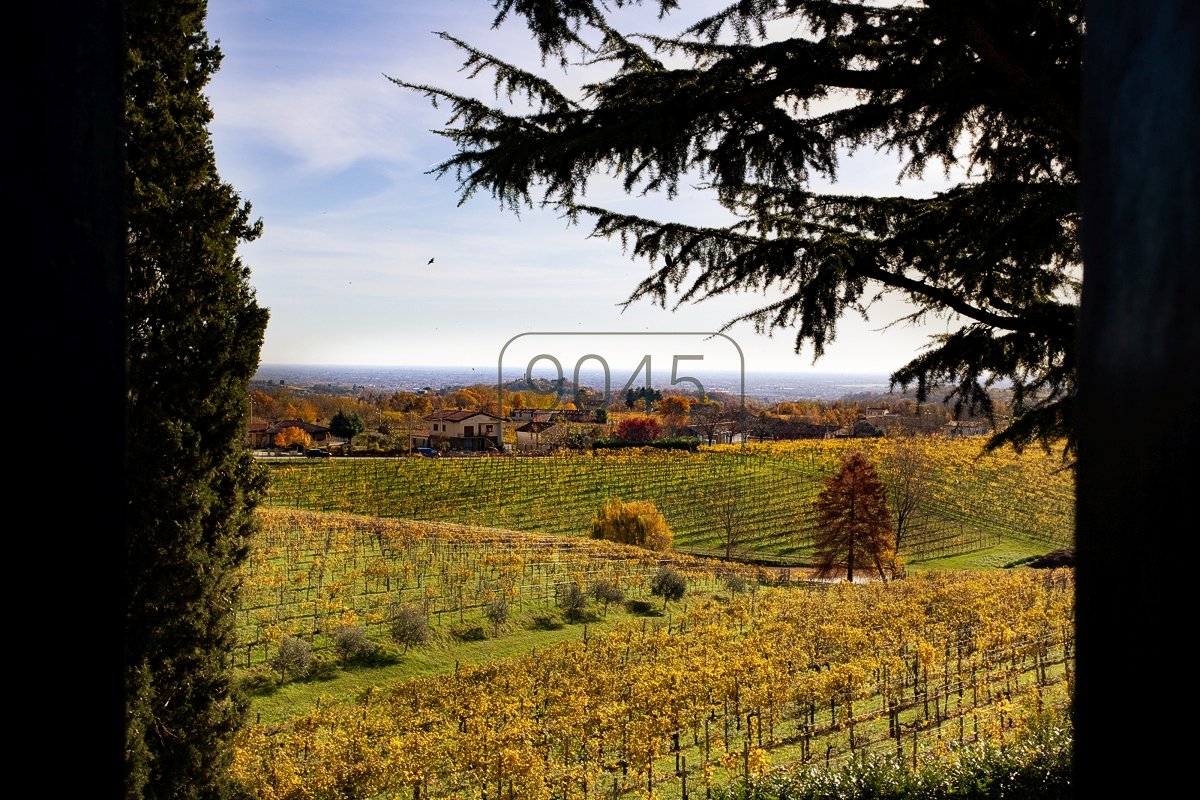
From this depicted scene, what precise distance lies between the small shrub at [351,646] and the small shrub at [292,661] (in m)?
0.83

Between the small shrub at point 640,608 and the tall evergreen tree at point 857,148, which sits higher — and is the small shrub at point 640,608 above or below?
below

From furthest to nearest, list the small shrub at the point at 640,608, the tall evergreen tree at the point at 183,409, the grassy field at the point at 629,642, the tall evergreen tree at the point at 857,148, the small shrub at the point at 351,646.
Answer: the small shrub at the point at 640,608
the small shrub at the point at 351,646
the grassy field at the point at 629,642
the tall evergreen tree at the point at 183,409
the tall evergreen tree at the point at 857,148

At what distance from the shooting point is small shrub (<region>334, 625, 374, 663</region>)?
1376 cm

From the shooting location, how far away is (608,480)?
36156 millimetres

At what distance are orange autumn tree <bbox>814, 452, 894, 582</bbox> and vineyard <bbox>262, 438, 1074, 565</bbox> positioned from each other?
10.4 feet

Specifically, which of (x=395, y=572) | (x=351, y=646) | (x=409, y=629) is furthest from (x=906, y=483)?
(x=351, y=646)

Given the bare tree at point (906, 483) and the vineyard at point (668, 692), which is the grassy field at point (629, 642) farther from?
the bare tree at point (906, 483)

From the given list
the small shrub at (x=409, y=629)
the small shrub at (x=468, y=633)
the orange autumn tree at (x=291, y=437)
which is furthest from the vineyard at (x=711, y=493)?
the small shrub at (x=409, y=629)

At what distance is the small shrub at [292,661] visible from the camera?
12.7 m

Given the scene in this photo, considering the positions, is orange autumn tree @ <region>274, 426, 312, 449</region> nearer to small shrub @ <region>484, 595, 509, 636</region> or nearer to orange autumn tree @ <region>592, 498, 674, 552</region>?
orange autumn tree @ <region>592, 498, 674, 552</region>

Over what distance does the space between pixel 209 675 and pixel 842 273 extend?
20.5 ft

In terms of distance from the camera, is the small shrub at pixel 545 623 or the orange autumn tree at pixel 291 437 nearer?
the small shrub at pixel 545 623

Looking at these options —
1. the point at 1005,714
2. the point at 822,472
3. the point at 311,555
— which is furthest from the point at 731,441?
the point at 1005,714

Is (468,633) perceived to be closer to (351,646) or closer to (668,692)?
(351,646)
